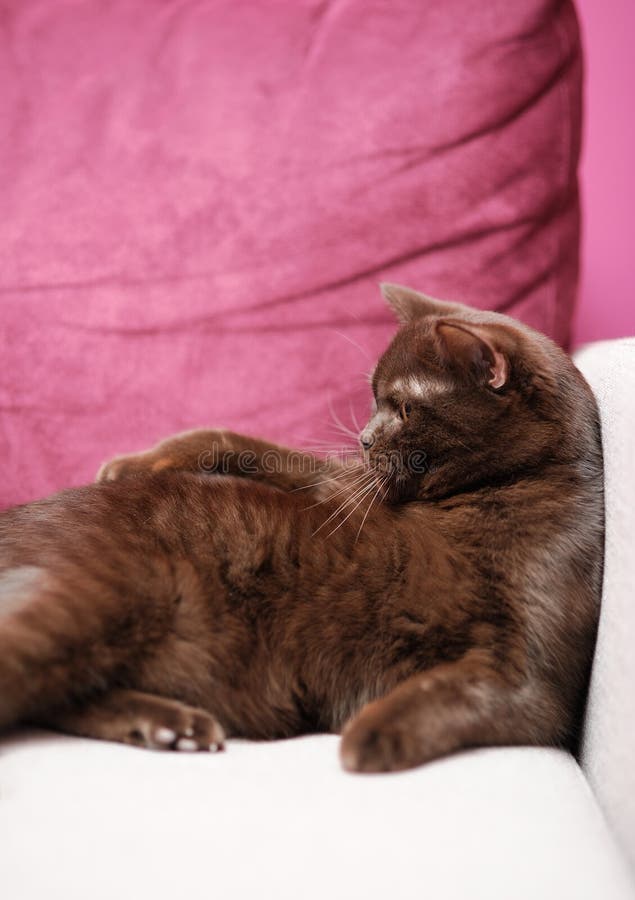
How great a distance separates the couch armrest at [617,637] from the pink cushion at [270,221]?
0.46m

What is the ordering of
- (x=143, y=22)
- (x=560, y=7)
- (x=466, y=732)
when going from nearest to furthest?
(x=466, y=732)
(x=560, y=7)
(x=143, y=22)

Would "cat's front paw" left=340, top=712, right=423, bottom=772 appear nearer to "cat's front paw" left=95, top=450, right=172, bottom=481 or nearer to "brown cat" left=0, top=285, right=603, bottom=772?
"brown cat" left=0, top=285, right=603, bottom=772

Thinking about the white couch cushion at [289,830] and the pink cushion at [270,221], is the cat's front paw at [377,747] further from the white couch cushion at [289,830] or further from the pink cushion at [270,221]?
the pink cushion at [270,221]

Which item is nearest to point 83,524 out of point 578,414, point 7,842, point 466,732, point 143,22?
point 7,842

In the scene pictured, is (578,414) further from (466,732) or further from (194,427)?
(194,427)

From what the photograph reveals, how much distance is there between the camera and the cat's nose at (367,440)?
115 cm

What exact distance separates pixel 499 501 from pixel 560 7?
2.91ft

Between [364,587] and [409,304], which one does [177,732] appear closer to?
[364,587]

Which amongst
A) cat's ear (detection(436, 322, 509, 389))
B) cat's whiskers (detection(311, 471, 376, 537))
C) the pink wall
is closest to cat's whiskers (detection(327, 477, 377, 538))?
cat's whiskers (detection(311, 471, 376, 537))

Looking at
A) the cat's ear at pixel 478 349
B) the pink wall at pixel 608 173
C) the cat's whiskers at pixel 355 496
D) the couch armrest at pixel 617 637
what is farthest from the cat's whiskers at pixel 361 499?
the pink wall at pixel 608 173

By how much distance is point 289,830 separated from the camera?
684 mm

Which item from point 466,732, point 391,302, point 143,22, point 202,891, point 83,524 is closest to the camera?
point 202,891

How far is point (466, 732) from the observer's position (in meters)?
0.86

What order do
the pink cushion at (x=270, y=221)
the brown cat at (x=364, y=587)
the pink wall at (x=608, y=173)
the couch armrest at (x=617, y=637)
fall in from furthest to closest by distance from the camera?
the pink wall at (x=608, y=173) < the pink cushion at (x=270, y=221) < the brown cat at (x=364, y=587) < the couch armrest at (x=617, y=637)
